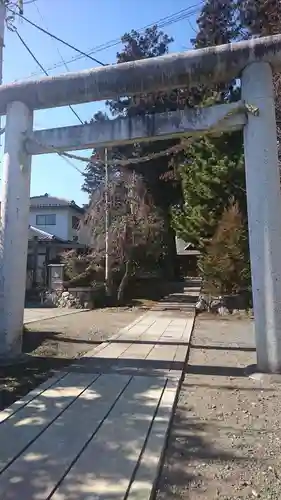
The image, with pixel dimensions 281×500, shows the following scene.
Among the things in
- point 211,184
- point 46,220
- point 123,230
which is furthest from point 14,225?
point 46,220

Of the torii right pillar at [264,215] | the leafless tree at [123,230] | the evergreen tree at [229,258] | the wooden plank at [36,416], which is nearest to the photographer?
the wooden plank at [36,416]

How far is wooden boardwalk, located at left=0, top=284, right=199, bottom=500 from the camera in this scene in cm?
256

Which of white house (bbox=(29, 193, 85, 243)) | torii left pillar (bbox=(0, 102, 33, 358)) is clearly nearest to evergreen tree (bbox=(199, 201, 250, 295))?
torii left pillar (bbox=(0, 102, 33, 358))

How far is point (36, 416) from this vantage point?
377 centimetres

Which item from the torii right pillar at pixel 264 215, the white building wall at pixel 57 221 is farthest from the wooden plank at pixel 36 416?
the white building wall at pixel 57 221

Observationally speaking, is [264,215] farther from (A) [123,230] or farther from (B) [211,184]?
(A) [123,230]

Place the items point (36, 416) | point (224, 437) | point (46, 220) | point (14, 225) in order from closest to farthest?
point (224, 437) < point (36, 416) < point (14, 225) < point (46, 220)

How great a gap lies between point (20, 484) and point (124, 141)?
5.09 meters

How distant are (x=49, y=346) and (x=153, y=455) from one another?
16.1 ft

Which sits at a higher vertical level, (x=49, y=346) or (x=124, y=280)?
(x=124, y=280)

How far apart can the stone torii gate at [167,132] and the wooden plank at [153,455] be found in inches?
80.1

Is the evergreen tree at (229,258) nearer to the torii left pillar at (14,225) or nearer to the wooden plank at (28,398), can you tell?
the torii left pillar at (14,225)

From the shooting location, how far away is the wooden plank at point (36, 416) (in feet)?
10.1

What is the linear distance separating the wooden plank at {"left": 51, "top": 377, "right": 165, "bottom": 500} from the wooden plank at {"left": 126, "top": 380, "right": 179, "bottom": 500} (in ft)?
0.17
